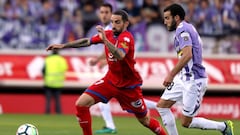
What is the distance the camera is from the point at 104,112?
15391mm

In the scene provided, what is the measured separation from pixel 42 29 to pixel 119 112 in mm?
3607

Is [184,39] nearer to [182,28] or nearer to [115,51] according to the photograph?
[182,28]

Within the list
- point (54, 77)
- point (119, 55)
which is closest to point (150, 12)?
point (54, 77)

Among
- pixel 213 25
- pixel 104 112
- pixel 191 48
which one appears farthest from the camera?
pixel 213 25

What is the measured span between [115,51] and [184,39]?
3.77ft

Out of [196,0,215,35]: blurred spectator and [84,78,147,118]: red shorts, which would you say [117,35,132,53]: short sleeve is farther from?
[196,0,215,35]: blurred spectator

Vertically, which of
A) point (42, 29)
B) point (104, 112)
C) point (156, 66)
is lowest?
point (104, 112)

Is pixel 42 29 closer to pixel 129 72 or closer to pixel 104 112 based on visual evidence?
pixel 104 112

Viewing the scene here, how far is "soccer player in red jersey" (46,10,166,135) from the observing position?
11.3 meters

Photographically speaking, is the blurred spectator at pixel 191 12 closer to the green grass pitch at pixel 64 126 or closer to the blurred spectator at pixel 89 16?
the blurred spectator at pixel 89 16

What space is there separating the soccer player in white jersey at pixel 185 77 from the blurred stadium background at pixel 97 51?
10.6 m

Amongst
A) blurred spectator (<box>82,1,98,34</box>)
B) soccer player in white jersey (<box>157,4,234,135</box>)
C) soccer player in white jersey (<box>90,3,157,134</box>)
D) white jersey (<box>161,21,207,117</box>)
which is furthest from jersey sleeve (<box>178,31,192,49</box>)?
blurred spectator (<box>82,1,98,34</box>)

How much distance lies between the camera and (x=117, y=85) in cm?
1154

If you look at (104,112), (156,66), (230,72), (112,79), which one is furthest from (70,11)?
(112,79)
